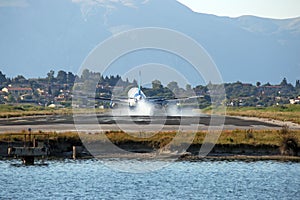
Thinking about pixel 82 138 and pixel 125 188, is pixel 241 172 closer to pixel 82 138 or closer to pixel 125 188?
pixel 125 188

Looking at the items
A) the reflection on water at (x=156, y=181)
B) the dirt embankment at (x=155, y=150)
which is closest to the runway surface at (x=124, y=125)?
the dirt embankment at (x=155, y=150)

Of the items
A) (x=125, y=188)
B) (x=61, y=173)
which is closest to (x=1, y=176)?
(x=61, y=173)

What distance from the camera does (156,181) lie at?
144 ft

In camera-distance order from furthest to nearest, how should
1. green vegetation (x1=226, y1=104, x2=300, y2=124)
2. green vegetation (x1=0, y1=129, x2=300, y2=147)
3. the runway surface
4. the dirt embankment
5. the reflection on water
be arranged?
green vegetation (x1=226, y1=104, x2=300, y2=124) → the runway surface → green vegetation (x1=0, y1=129, x2=300, y2=147) → the dirt embankment → the reflection on water

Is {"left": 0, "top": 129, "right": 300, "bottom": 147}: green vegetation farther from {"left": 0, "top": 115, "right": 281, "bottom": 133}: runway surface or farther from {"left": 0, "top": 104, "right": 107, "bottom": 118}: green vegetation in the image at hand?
{"left": 0, "top": 104, "right": 107, "bottom": 118}: green vegetation

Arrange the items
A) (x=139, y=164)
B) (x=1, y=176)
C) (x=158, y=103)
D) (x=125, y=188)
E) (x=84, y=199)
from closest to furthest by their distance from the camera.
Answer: (x=84, y=199), (x=125, y=188), (x=1, y=176), (x=139, y=164), (x=158, y=103)

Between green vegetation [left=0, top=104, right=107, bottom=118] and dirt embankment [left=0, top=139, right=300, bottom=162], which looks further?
green vegetation [left=0, top=104, right=107, bottom=118]

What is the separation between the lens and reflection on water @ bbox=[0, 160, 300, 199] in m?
38.8

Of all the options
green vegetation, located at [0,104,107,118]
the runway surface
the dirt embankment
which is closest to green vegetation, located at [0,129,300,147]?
the dirt embankment

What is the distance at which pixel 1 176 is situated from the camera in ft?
146

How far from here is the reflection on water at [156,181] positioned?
38.8 m

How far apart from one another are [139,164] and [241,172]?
8.04m

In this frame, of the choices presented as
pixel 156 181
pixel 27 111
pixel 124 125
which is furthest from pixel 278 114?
pixel 156 181

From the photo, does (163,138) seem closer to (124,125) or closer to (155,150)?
(155,150)
